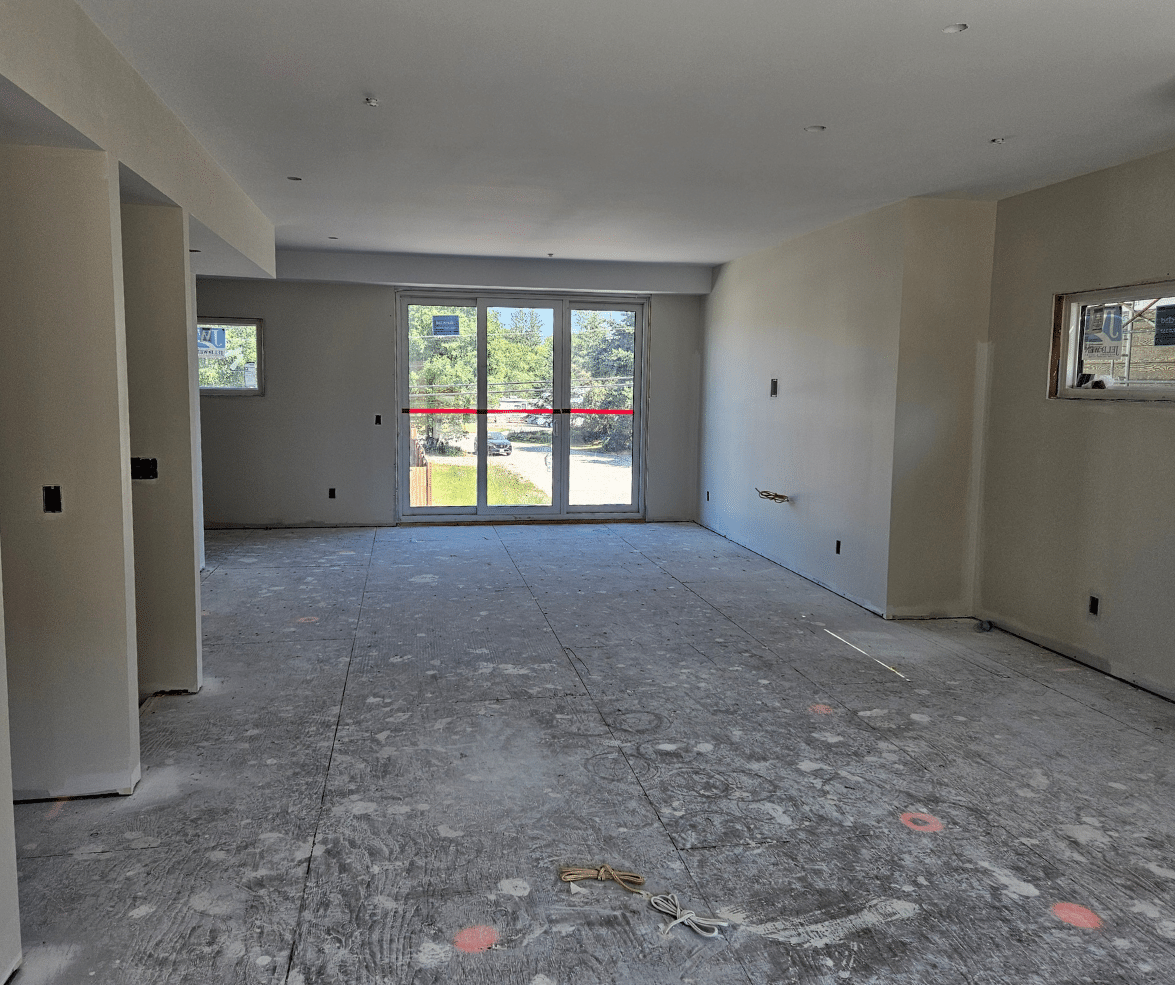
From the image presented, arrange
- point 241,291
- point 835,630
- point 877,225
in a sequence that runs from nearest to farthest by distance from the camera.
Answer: point 835,630
point 877,225
point 241,291

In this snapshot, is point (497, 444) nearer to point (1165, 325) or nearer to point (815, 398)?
point (815, 398)

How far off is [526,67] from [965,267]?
10.9ft

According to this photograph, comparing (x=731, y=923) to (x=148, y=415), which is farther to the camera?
(x=148, y=415)

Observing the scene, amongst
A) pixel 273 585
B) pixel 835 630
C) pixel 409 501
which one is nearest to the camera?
pixel 835 630

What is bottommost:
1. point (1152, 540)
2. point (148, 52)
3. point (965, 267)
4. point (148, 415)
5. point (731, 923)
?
point (731, 923)

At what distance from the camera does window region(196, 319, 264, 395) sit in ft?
26.7

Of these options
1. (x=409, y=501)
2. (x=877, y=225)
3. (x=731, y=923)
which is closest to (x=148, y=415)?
(x=731, y=923)

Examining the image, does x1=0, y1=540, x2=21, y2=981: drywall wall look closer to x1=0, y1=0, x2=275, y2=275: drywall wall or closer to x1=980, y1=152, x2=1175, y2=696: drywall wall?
x1=0, y1=0, x2=275, y2=275: drywall wall

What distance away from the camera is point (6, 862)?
6.68 ft

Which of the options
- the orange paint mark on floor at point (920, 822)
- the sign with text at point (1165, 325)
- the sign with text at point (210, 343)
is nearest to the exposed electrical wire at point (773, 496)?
the sign with text at point (1165, 325)

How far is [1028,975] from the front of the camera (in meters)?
2.11

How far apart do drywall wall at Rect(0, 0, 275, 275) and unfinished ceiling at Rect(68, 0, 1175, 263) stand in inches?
3.4

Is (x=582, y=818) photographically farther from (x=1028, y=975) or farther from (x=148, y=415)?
(x=148, y=415)

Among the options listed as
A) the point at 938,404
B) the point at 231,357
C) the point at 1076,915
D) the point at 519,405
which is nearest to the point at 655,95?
the point at 938,404
